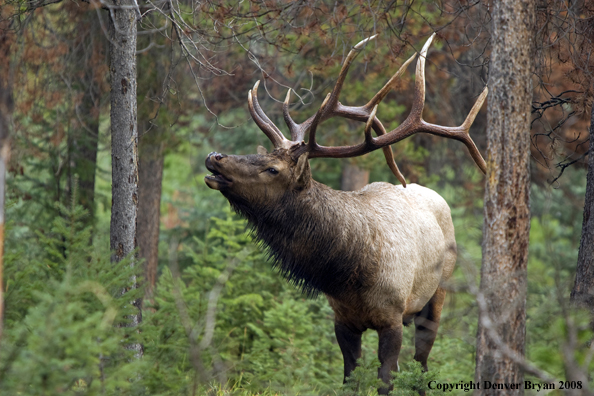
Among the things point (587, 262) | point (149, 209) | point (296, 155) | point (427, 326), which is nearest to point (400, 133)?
point (296, 155)

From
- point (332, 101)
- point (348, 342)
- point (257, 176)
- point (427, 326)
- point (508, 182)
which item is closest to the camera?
point (508, 182)

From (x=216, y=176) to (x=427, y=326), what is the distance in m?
3.04

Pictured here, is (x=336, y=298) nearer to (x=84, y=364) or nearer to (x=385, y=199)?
(x=385, y=199)

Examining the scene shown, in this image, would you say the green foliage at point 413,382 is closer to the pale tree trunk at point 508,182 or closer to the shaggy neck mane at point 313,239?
the pale tree trunk at point 508,182

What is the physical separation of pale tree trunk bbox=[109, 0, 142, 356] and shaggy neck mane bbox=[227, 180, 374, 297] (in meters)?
0.90

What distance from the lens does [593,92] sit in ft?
18.1

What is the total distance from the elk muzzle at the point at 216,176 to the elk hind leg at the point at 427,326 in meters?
2.81

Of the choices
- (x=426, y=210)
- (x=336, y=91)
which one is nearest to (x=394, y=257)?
(x=426, y=210)

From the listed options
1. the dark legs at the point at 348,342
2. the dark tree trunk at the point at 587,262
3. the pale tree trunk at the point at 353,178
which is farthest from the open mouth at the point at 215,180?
the pale tree trunk at the point at 353,178

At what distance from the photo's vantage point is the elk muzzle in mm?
5102

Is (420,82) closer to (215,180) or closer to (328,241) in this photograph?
(328,241)

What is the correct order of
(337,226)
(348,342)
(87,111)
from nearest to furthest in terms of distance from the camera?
(337,226), (348,342), (87,111)

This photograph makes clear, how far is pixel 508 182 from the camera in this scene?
145 inches

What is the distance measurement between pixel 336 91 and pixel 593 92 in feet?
7.81
